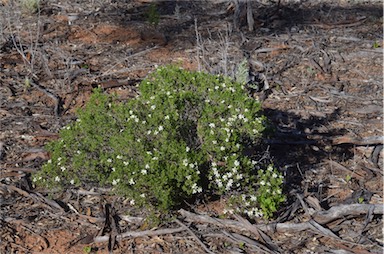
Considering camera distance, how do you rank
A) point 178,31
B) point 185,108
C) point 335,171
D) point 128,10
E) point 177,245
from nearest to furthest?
point 177,245 → point 185,108 → point 335,171 → point 178,31 → point 128,10

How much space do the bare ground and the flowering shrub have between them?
0.70 ft

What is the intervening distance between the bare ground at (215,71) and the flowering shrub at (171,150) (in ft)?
0.70

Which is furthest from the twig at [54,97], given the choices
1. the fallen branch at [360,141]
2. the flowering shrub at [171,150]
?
the fallen branch at [360,141]

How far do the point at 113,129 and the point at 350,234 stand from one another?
176 centimetres

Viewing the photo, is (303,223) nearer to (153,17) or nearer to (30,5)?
(153,17)

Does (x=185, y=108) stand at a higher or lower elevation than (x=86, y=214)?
higher

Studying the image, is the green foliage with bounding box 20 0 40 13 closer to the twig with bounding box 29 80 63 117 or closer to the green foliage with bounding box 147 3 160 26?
the green foliage with bounding box 147 3 160 26

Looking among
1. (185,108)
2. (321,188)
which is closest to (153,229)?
(185,108)

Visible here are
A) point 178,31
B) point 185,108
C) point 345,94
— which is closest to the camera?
point 185,108

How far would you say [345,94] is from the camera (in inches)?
253

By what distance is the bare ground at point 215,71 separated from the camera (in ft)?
14.3

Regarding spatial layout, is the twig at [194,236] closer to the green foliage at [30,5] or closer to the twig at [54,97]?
the twig at [54,97]

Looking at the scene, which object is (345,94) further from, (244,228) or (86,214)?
(86,214)

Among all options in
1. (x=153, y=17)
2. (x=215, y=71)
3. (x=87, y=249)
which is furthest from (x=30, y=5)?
(x=87, y=249)
